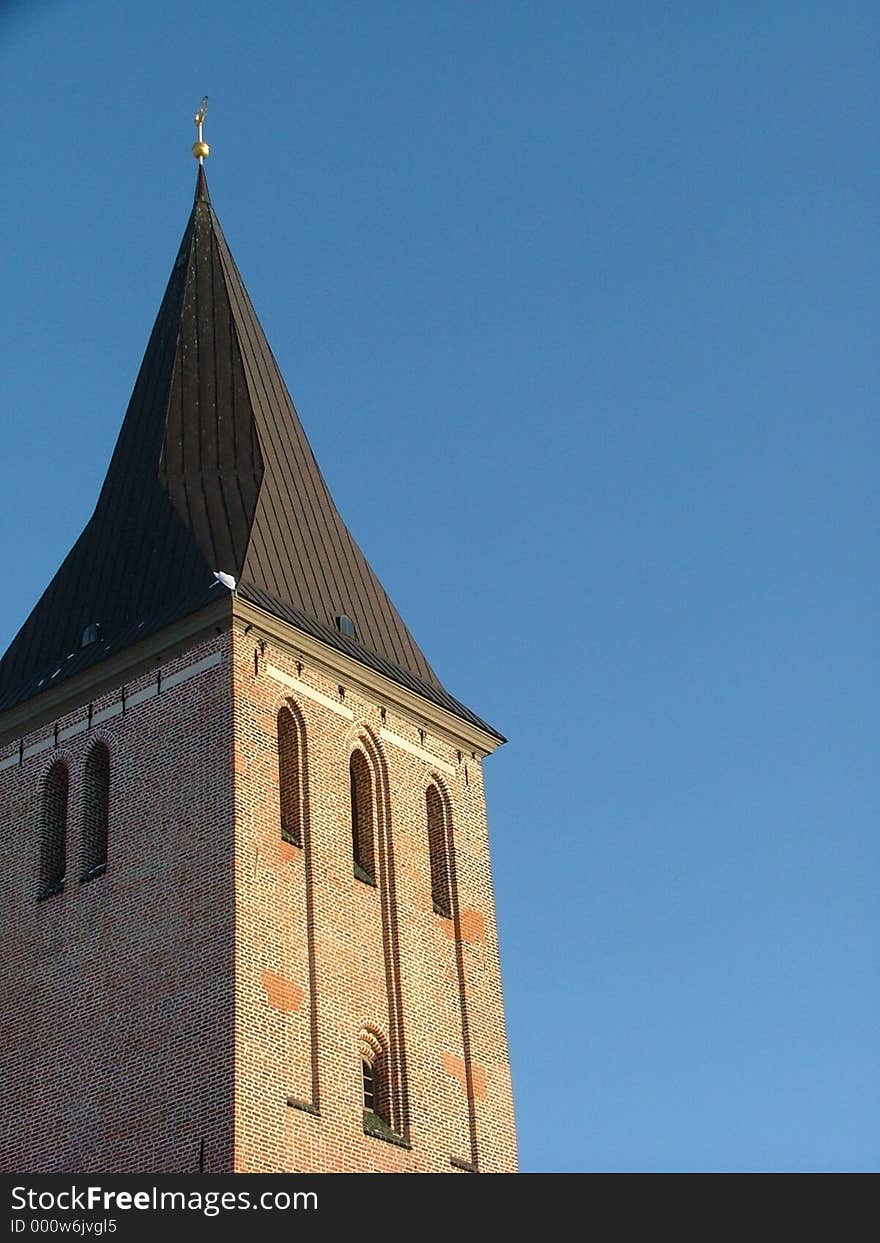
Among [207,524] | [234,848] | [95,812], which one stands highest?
[207,524]

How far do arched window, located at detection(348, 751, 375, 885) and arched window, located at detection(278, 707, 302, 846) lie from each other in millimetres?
1241

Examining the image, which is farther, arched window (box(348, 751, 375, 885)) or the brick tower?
arched window (box(348, 751, 375, 885))

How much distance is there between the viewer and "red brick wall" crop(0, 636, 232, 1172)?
30.3 meters

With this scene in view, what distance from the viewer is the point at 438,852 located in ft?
119

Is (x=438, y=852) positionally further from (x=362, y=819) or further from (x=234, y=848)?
(x=234, y=848)

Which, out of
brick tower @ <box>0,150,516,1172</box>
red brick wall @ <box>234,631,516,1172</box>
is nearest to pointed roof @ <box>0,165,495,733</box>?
brick tower @ <box>0,150,516,1172</box>

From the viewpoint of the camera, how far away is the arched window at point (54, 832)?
34250 mm

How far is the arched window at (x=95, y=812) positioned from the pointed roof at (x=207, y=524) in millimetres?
1590

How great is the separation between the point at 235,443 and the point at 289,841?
829 centimetres

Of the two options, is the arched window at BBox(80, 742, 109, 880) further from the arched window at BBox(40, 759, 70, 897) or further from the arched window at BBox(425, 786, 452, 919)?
the arched window at BBox(425, 786, 452, 919)

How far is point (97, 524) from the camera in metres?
38.9

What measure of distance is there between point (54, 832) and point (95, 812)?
964 millimetres

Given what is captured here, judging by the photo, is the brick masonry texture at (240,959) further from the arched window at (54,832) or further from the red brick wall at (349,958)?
the arched window at (54,832)

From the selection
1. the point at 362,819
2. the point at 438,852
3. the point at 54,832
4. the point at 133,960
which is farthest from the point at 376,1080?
the point at 54,832
